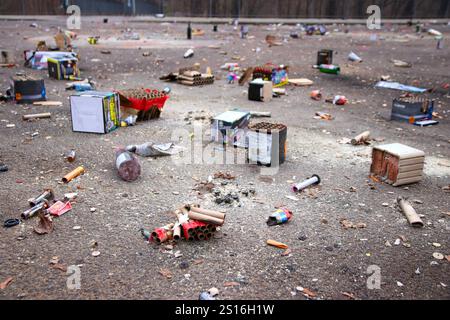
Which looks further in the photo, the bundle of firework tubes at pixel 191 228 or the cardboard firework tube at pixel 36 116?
the cardboard firework tube at pixel 36 116

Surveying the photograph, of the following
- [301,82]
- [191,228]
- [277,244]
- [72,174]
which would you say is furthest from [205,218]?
[301,82]

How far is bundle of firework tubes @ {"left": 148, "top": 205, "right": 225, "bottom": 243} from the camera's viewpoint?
3.90 metres

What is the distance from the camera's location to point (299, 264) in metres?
3.65

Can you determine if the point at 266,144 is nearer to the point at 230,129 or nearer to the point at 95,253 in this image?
the point at 230,129

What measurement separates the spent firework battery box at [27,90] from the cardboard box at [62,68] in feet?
7.13

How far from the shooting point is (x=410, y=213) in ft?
14.4

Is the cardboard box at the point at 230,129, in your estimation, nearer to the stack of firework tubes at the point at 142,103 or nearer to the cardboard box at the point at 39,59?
the stack of firework tubes at the point at 142,103

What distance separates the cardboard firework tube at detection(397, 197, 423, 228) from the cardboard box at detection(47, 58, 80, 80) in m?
8.72

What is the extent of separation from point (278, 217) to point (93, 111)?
12.3ft

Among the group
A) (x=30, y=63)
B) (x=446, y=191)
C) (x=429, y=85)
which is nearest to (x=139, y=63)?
(x=30, y=63)

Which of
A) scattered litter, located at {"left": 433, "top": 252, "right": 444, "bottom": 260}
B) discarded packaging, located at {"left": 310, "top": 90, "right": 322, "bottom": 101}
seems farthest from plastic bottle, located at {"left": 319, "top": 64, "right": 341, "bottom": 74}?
scattered litter, located at {"left": 433, "top": 252, "right": 444, "bottom": 260}

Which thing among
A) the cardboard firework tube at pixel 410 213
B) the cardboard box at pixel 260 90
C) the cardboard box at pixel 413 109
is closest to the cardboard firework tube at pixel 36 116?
the cardboard box at pixel 260 90

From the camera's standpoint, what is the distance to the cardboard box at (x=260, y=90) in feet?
29.8
